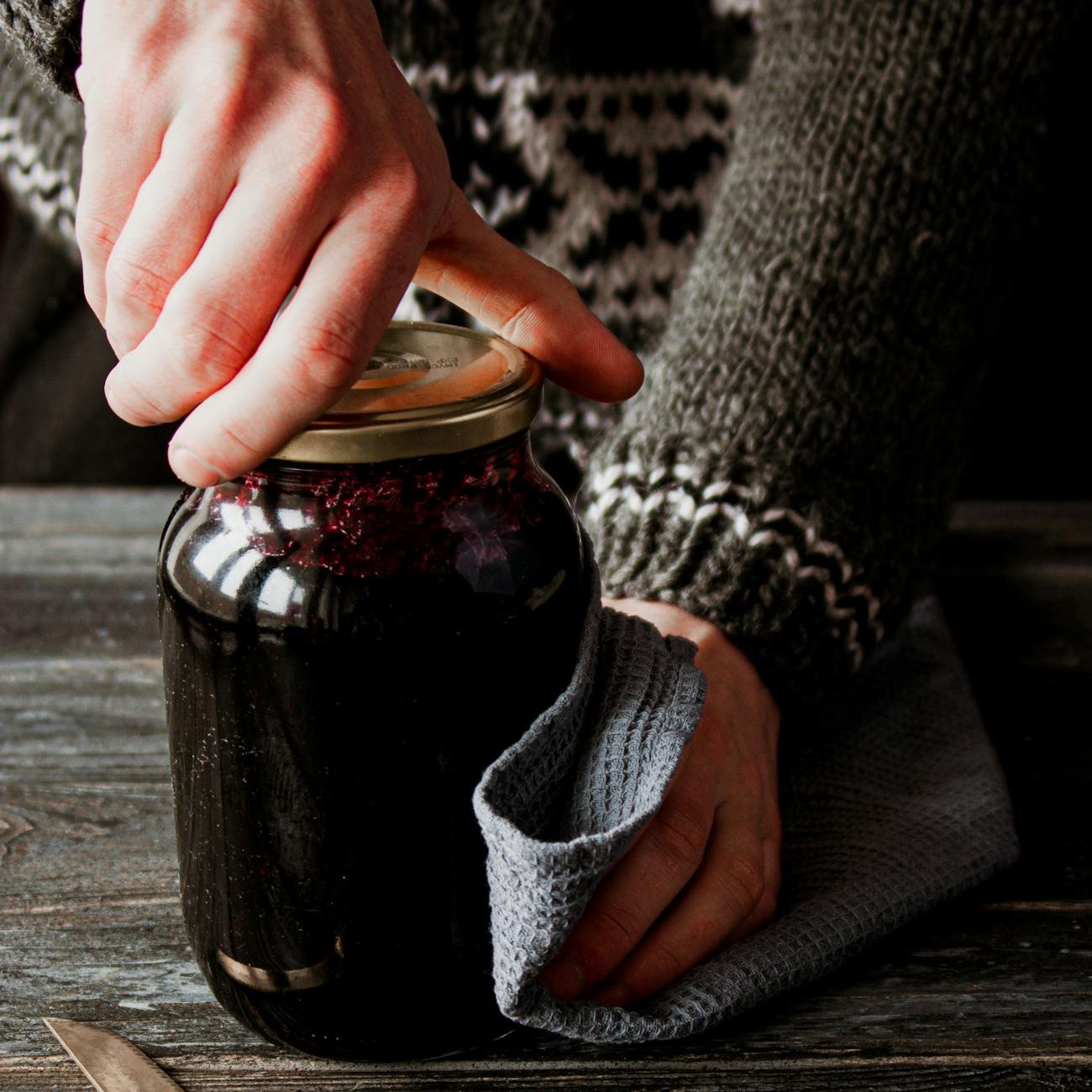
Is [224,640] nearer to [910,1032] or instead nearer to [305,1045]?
[305,1045]

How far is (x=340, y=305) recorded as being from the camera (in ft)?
1.06

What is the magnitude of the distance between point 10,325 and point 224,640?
87cm

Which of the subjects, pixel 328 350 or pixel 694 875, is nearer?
pixel 328 350

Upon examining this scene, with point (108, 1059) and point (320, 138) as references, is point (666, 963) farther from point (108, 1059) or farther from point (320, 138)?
point (320, 138)

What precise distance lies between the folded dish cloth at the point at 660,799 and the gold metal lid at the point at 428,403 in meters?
0.08

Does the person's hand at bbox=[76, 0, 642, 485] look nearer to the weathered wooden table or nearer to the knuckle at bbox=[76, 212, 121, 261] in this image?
the knuckle at bbox=[76, 212, 121, 261]

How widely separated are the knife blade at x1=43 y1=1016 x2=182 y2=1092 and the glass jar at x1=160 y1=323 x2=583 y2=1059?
0.04 metres

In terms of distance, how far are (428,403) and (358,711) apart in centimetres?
10

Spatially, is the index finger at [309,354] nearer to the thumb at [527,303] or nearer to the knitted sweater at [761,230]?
the thumb at [527,303]

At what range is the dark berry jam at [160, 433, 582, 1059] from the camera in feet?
1.18

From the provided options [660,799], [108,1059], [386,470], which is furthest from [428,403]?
[108,1059]

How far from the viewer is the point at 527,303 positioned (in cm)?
41

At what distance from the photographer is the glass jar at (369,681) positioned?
1.17 ft

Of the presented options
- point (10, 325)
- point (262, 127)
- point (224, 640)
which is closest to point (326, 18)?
point (262, 127)
